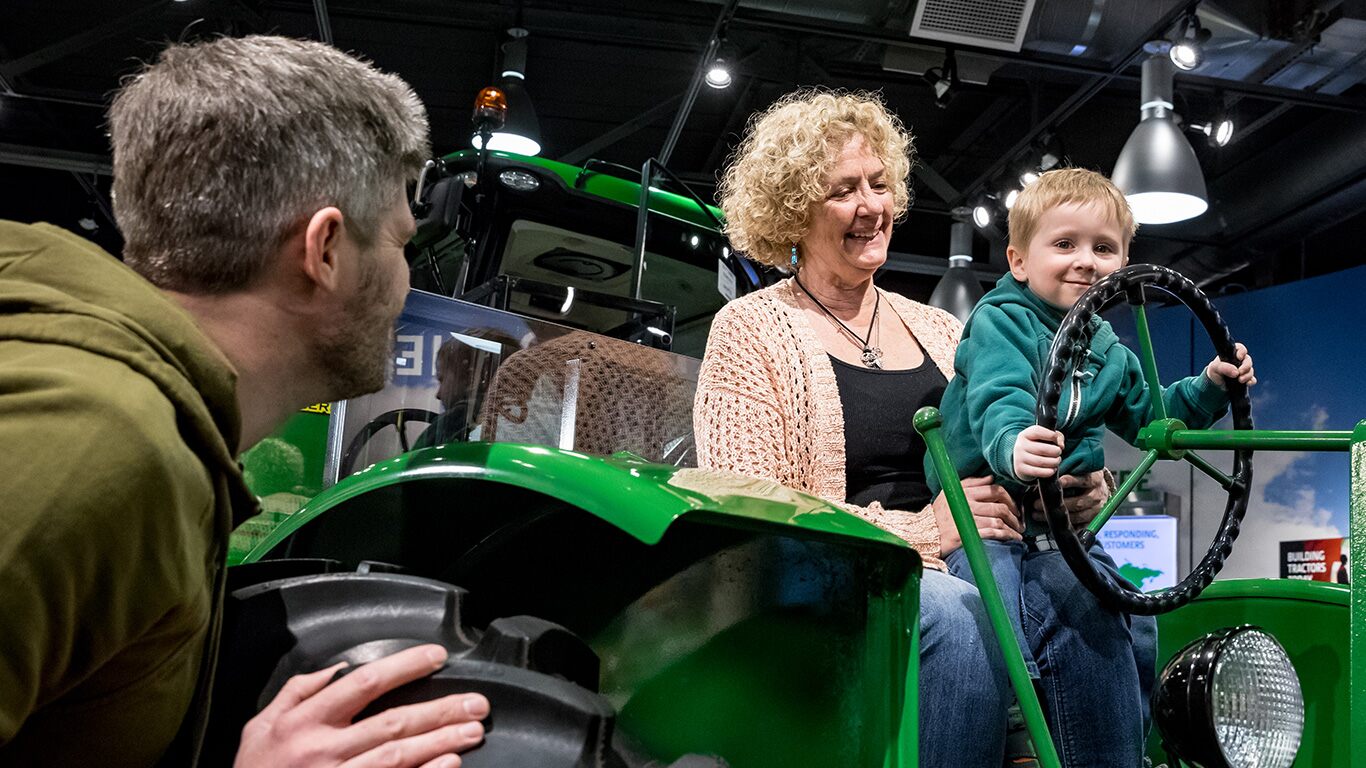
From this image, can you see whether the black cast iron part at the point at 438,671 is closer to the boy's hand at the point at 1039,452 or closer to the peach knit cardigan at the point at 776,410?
the boy's hand at the point at 1039,452

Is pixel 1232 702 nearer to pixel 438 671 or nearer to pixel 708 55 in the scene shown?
pixel 438 671

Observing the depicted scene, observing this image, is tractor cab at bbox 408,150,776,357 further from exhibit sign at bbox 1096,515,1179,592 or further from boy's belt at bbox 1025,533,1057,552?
exhibit sign at bbox 1096,515,1179,592

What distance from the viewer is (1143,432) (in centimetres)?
168

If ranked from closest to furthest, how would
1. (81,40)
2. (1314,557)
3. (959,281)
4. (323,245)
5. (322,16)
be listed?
(323,245) → (322,16) → (81,40) → (1314,557) → (959,281)

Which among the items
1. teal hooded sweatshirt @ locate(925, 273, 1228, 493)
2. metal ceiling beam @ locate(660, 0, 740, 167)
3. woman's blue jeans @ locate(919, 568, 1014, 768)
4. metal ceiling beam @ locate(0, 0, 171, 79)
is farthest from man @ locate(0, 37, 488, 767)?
metal ceiling beam @ locate(0, 0, 171, 79)

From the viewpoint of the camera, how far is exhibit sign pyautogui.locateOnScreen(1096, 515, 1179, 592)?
7.43 m

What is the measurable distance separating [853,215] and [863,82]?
5.88 m

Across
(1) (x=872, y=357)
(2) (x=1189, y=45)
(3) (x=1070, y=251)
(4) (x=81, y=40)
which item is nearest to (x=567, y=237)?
(1) (x=872, y=357)

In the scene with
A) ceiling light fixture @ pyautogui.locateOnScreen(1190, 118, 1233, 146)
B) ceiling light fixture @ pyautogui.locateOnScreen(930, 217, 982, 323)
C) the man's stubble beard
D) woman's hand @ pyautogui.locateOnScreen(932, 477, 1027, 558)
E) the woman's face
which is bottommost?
woman's hand @ pyautogui.locateOnScreen(932, 477, 1027, 558)

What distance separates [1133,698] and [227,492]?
130cm

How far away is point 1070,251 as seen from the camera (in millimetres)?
2096

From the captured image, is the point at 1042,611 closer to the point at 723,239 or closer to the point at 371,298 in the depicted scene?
the point at 371,298

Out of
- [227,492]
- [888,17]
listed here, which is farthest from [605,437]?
[888,17]

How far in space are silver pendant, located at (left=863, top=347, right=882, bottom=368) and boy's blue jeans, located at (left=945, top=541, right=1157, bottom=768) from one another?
59cm
